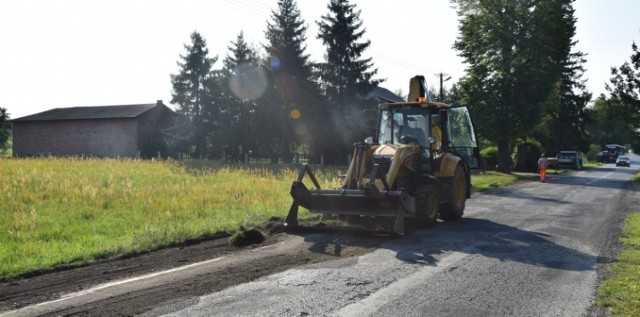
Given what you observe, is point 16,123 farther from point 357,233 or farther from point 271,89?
point 357,233

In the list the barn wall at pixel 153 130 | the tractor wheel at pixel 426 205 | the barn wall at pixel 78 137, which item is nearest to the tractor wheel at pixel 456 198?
the tractor wheel at pixel 426 205

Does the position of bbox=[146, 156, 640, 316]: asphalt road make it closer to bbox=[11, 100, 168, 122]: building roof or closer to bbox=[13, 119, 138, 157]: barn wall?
bbox=[13, 119, 138, 157]: barn wall

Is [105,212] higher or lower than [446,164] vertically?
lower

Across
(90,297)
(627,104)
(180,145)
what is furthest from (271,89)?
(90,297)

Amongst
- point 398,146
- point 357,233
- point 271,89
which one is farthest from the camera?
point 271,89

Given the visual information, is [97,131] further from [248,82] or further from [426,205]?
[426,205]

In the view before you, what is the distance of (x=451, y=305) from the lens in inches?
223

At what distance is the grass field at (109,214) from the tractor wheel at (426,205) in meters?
3.41

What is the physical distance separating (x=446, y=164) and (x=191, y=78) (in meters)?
49.0

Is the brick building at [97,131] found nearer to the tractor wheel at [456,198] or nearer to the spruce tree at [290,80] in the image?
the spruce tree at [290,80]

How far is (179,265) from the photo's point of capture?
7613mm

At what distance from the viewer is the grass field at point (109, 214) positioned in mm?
8641

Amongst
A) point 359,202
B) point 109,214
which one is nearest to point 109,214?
point 109,214

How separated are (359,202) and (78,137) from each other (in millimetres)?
55973
